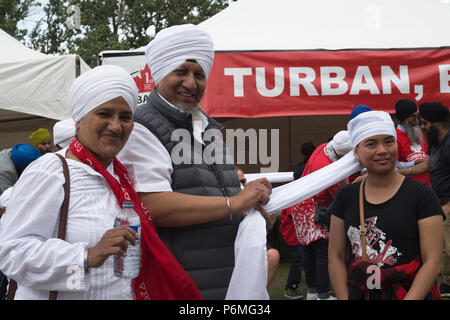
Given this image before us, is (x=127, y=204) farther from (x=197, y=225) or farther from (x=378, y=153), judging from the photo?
(x=378, y=153)

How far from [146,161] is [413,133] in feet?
12.7

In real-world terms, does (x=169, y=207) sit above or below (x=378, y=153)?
below

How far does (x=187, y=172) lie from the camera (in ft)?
6.91

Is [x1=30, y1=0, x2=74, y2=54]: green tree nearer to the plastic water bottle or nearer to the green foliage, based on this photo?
the green foliage

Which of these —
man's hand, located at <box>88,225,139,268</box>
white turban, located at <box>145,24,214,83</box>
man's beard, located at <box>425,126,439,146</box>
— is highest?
white turban, located at <box>145,24,214,83</box>

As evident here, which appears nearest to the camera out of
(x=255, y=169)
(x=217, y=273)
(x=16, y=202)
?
(x=16, y=202)

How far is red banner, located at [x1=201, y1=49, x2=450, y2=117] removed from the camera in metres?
6.23

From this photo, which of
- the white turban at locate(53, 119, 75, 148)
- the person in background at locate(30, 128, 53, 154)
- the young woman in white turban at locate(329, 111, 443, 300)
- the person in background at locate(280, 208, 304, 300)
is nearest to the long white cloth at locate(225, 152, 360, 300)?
the young woman in white turban at locate(329, 111, 443, 300)

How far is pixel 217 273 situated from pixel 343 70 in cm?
472

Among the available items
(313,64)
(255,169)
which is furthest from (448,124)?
(255,169)

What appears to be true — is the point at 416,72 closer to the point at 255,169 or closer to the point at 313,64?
the point at 313,64

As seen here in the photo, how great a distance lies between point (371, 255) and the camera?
243cm

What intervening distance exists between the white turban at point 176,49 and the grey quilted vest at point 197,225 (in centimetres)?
13

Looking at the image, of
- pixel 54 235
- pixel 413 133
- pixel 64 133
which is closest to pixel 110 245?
pixel 54 235
